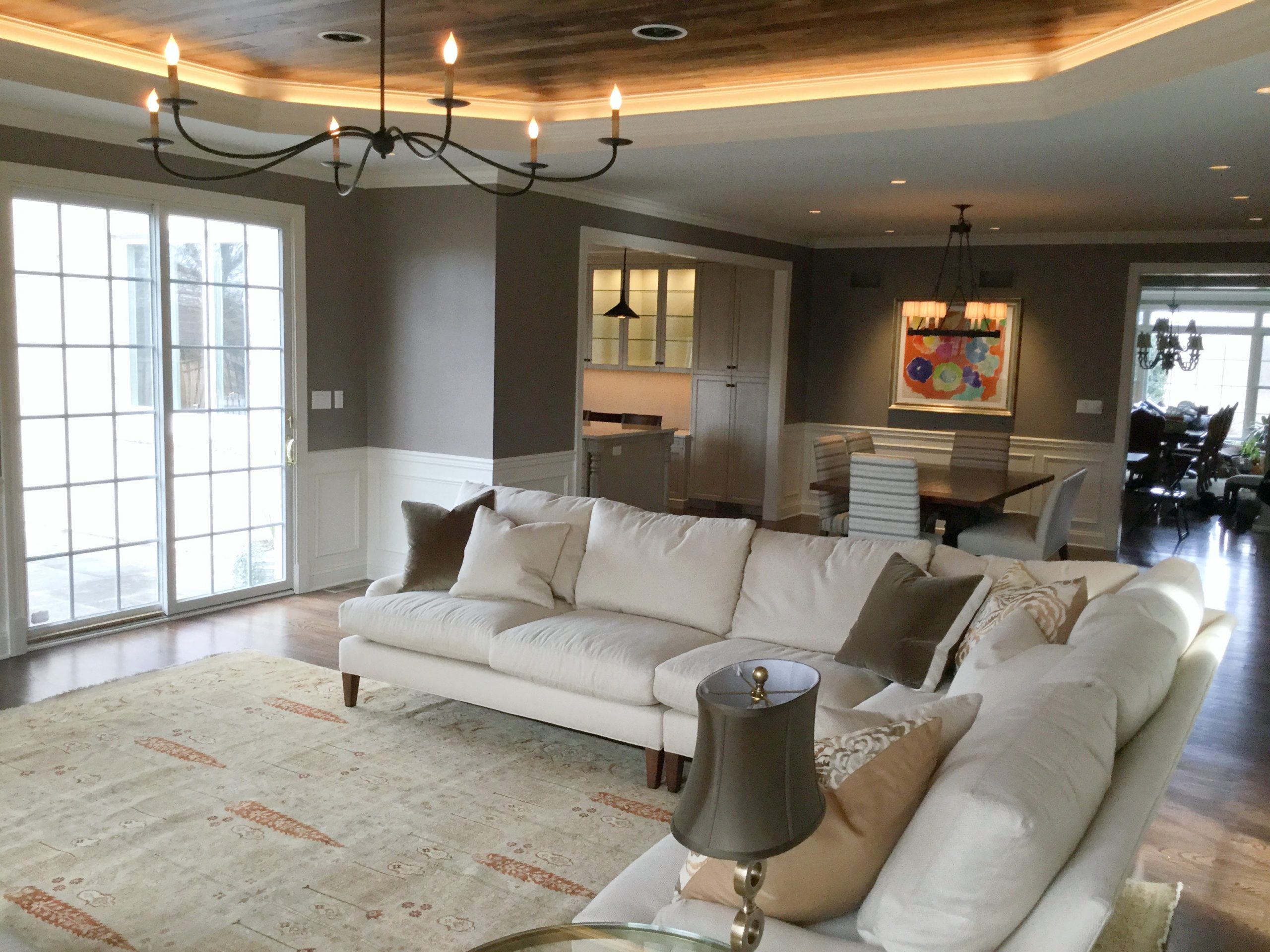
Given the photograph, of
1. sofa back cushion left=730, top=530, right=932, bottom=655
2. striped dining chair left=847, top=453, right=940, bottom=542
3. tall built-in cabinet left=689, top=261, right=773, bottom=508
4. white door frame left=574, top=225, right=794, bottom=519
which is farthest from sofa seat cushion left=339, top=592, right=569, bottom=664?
tall built-in cabinet left=689, top=261, right=773, bottom=508

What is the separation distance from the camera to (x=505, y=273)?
6176 mm

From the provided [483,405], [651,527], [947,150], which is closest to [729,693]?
[651,527]

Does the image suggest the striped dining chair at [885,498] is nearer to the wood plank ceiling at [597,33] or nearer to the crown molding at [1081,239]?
the wood plank ceiling at [597,33]

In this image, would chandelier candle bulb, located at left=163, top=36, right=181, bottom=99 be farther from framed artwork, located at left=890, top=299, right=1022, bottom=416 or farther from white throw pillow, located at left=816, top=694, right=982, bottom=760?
framed artwork, located at left=890, top=299, right=1022, bottom=416

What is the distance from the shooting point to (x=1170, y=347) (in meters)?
13.8

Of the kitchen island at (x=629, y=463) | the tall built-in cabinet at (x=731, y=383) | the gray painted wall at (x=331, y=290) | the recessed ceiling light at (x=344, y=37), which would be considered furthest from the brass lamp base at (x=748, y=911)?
the tall built-in cabinet at (x=731, y=383)

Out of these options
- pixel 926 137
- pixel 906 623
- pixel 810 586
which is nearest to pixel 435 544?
pixel 810 586

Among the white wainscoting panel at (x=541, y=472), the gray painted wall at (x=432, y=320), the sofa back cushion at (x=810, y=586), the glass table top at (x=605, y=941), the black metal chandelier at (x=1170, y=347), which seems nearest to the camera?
Result: the glass table top at (x=605, y=941)

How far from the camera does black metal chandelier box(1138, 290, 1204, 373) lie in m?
13.7

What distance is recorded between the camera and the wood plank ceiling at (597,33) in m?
3.80

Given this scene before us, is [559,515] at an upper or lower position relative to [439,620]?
upper

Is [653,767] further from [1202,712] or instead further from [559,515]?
[1202,712]

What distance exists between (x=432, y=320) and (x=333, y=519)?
56.5 inches

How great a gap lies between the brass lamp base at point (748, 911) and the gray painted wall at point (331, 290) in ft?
17.2
